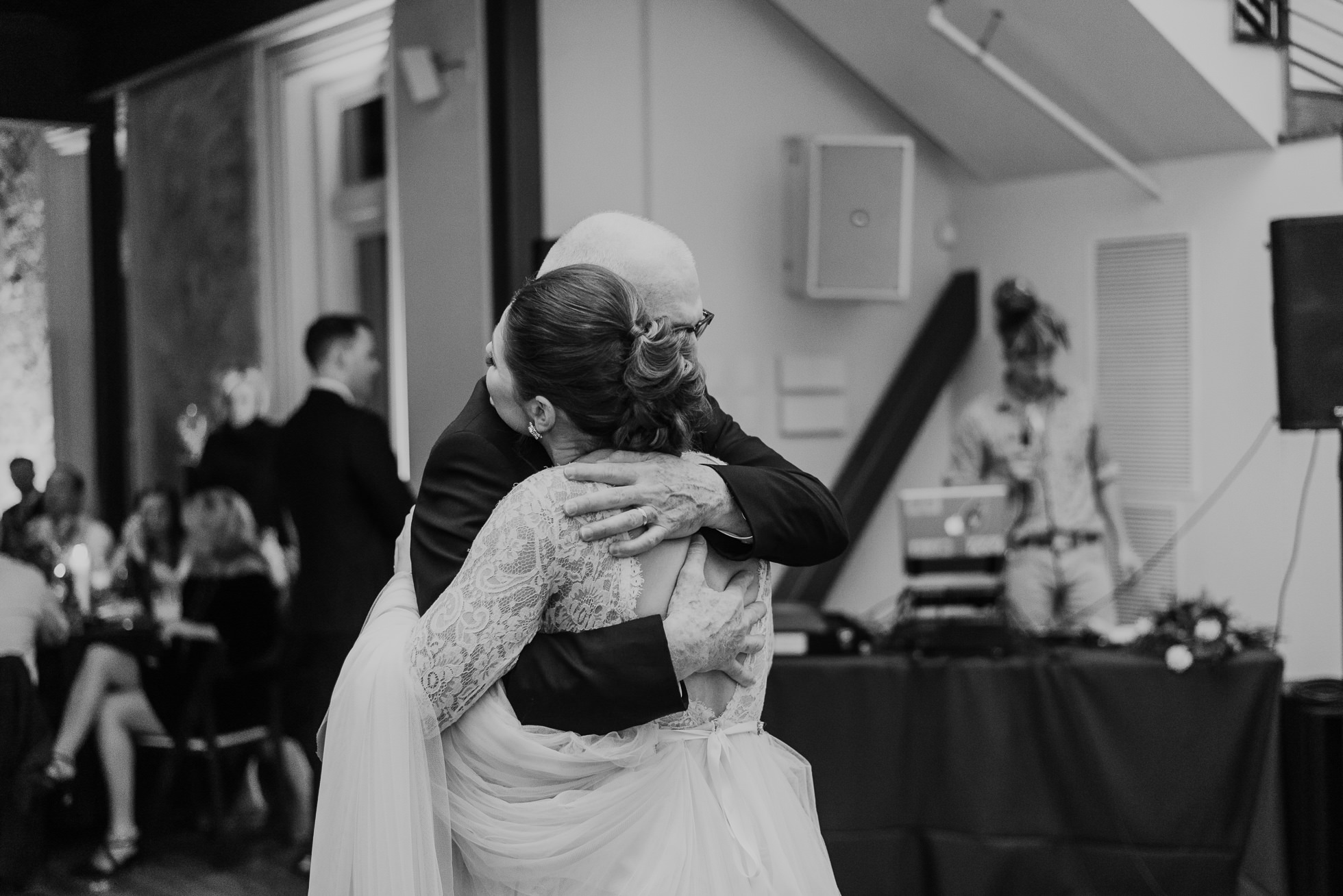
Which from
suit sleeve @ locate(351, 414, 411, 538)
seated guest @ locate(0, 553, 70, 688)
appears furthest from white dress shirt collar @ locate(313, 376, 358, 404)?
seated guest @ locate(0, 553, 70, 688)

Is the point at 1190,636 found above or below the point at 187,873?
above

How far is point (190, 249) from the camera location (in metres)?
6.74

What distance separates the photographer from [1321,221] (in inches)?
156

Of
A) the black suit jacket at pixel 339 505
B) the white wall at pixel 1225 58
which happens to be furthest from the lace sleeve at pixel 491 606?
the white wall at pixel 1225 58

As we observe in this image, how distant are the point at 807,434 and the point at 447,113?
199cm

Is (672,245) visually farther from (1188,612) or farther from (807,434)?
(807,434)

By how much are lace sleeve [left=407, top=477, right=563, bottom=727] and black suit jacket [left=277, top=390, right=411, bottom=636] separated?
10.00ft

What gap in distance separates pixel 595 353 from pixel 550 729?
17.7 inches

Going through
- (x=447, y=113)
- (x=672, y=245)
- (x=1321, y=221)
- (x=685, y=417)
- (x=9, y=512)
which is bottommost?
(x=9, y=512)

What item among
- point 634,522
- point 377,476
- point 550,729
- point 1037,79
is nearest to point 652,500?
point 634,522

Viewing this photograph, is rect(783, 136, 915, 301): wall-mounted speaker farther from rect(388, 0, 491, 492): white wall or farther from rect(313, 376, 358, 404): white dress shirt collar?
rect(313, 376, 358, 404): white dress shirt collar

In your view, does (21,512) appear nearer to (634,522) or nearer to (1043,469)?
(1043,469)

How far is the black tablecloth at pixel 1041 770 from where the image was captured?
12.8ft

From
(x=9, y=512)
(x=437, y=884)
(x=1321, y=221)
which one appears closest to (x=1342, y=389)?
(x=1321, y=221)
